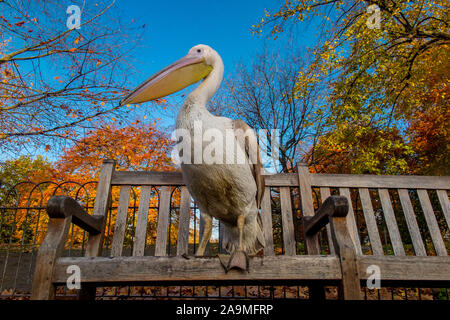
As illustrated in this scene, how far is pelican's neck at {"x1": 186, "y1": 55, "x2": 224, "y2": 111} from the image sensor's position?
165 centimetres

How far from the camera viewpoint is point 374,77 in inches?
218

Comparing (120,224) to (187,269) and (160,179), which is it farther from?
(187,269)

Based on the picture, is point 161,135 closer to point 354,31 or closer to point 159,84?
point 354,31

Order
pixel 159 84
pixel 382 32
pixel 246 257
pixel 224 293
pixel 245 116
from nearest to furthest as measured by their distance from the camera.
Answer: pixel 246 257 → pixel 159 84 → pixel 224 293 → pixel 382 32 → pixel 245 116

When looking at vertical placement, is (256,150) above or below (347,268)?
above

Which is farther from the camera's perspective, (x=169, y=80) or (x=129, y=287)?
(x=129, y=287)

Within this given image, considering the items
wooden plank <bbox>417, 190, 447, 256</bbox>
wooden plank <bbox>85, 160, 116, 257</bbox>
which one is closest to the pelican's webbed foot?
wooden plank <bbox>85, 160, 116, 257</bbox>

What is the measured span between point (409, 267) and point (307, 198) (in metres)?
0.92

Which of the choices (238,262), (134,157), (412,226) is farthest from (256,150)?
(134,157)

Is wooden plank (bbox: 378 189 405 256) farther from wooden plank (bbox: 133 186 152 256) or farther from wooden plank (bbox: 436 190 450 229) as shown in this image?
wooden plank (bbox: 133 186 152 256)

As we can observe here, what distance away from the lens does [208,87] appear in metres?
1.83

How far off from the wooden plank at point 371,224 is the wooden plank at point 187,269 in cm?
98
